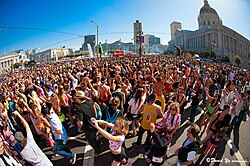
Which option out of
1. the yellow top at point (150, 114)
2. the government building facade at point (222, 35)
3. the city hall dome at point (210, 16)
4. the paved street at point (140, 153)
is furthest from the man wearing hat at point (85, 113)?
the city hall dome at point (210, 16)

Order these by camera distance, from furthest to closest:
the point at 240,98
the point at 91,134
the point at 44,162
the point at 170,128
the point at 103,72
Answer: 1. the point at 103,72
2. the point at 240,98
3. the point at 91,134
4. the point at 170,128
5. the point at 44,162

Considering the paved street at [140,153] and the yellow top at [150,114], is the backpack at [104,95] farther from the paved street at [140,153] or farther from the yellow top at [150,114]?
the yellow top at [150,114]

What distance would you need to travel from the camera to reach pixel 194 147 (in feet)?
9.80

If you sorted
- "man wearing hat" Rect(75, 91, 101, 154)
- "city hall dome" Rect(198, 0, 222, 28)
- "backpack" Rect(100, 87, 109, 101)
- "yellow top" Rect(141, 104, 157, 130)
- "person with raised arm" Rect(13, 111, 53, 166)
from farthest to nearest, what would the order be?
"backpack" Rect(100, 87, 109, 101) < "yellow top" Rect(141, 104, 157, 130) < "man wearing hat" Rect(75, 91, 101, 154) < "city hall dome" Rect(198, 0, 222, 28) < "person with raised arm" Rect(13, 111, 53, 166)

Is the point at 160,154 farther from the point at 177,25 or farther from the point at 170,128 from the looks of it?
the point at 177,25

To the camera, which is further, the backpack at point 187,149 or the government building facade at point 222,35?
the backpack at point 187,149

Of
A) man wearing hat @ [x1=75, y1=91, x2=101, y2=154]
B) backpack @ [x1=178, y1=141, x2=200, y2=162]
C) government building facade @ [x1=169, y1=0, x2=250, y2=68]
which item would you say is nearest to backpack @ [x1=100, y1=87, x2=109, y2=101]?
man wearing hat @ [x1=75, y1=91, x2=101, y2=154]

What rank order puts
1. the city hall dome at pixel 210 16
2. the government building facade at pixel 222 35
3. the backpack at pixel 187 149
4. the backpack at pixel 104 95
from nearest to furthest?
the government building facade at pixel 222 35 < the backpack at pixel 187 149 < the city hall dome at pixel 210 16 < the backpack at pixel 104 95

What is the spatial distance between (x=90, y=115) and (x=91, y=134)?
52 centimetres

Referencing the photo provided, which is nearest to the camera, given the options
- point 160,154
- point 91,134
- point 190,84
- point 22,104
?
point 160,154

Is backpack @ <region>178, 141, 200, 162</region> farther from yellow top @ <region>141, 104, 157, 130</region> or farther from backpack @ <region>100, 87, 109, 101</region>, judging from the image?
backpack @ <region>100, 87, 109, 101</region>

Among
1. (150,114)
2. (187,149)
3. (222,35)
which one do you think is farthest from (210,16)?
(187,149)

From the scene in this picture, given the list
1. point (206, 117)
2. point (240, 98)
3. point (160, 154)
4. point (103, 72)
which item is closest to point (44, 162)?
point (160, 154)

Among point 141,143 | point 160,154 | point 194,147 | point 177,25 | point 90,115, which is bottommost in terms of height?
point 141,143
